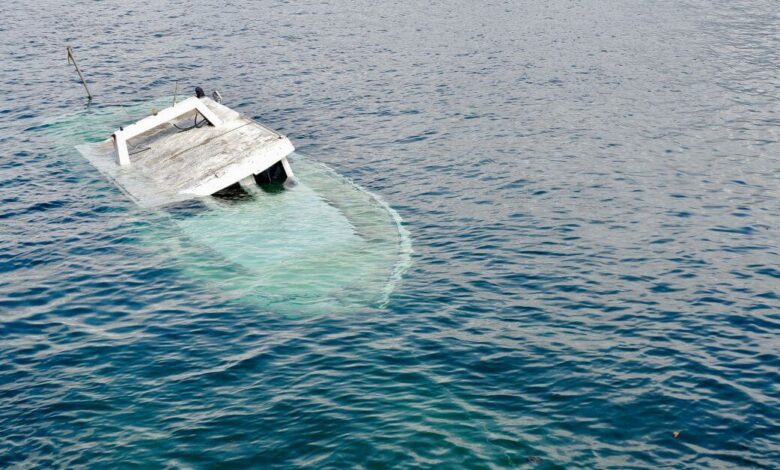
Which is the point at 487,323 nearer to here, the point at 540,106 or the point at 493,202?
the point at 493,202

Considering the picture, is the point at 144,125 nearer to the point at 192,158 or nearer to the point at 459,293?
the point at 192,158

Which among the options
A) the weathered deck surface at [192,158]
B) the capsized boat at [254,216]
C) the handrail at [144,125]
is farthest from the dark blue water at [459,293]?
the handrail at [144,125]

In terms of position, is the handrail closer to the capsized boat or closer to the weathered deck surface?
the capsized boat

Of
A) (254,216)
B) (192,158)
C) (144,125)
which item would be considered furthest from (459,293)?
(144,125)

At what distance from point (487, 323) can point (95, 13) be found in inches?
2715

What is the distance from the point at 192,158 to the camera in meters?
38.7

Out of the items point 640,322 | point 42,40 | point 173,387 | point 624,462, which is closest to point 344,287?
point 173,387

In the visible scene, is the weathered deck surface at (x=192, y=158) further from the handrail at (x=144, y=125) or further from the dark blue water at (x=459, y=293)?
the dark blue water at (x=459, y=293)

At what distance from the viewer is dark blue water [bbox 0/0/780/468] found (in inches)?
870

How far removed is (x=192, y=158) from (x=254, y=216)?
6.05m

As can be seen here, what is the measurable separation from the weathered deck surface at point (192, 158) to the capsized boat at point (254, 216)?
62 millimetres

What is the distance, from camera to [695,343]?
26531 millimetres

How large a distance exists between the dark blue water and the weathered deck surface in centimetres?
141

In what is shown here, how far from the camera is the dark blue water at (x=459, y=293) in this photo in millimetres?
22109
